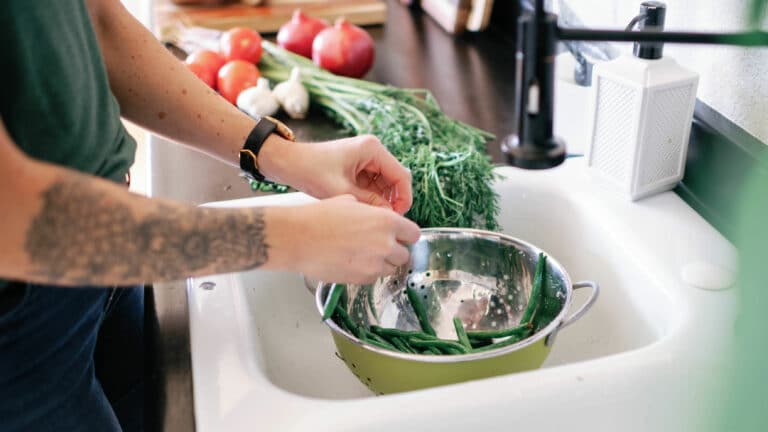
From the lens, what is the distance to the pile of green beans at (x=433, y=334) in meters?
0.84

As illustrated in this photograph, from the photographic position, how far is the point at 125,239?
59 centimetres

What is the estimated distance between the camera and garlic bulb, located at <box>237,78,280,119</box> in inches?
56.8

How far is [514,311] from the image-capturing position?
97 cm

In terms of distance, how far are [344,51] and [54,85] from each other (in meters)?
0.89

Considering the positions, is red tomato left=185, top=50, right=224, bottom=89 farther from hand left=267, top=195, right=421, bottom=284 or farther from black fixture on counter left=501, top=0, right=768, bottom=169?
black fixture on counter left=501, top=0, right=768, bottom=169

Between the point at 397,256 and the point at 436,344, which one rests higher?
the point at 397,256

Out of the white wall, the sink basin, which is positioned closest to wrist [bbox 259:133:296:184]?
the sink basin

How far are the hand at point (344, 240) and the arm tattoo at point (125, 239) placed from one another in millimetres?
47

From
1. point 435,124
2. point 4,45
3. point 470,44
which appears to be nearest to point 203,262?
point 4,45

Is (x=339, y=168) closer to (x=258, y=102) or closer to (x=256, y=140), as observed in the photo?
(x=256, y=140)

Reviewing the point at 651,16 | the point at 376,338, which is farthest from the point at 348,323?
the point at 651,16

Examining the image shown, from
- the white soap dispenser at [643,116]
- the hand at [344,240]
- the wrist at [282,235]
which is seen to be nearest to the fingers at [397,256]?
the hand at [344,240]

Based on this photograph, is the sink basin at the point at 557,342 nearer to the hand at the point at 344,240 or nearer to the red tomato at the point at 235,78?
the hand at the point at 344,240

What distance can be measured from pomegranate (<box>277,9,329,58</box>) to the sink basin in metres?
0.69
